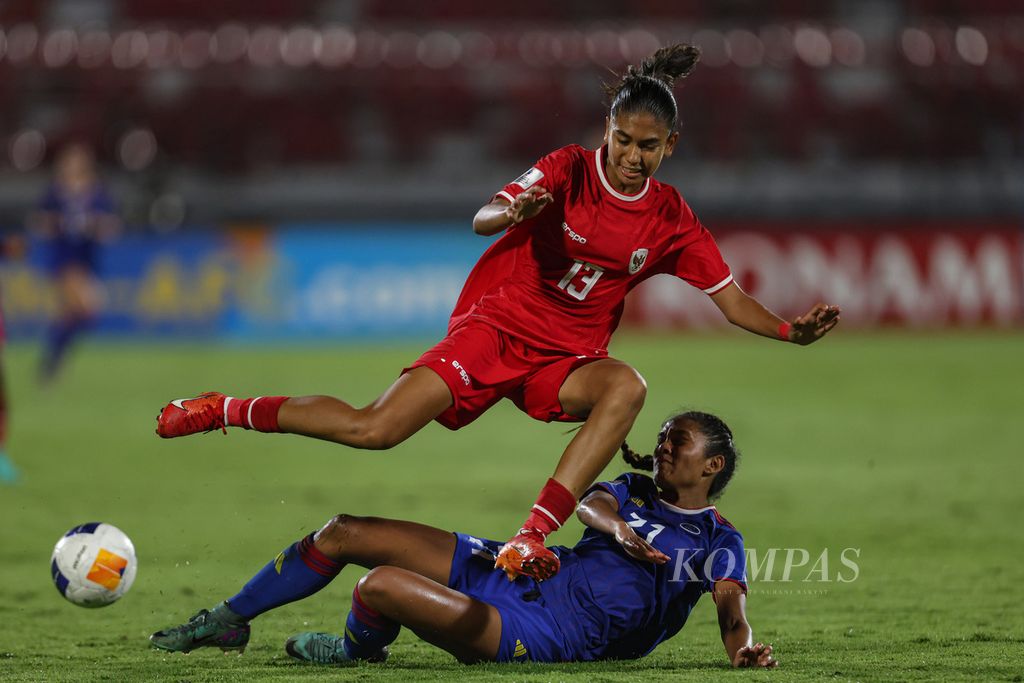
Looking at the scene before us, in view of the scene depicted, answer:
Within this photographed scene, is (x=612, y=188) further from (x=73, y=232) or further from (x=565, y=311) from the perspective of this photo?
(x=73, y=232)

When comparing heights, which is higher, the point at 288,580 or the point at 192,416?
the point at 192,416

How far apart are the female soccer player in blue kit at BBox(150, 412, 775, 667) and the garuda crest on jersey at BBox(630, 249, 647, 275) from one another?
81cm

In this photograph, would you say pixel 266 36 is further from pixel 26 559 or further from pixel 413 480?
pixel 26 559

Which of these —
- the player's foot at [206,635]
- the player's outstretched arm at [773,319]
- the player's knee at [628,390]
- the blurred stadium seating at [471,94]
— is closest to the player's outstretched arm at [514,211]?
the player's knee at [628,390]

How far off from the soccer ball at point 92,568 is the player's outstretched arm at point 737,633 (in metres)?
2.10

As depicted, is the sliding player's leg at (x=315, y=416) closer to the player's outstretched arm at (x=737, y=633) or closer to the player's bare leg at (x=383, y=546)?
the player's bare leg at (x=383, y=546)

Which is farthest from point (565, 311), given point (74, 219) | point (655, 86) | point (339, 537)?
point (74, 219)

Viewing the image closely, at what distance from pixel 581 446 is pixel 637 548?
24.8 inches

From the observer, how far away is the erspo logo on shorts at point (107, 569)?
4844 millimetres

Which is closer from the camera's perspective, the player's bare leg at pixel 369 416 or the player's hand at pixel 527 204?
the player's hand at pixel 527 204

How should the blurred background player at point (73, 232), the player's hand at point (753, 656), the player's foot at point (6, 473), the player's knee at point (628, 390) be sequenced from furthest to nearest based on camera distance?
the blurred background player at point (73, 232) < the player's foot at point (6, 473) < the player's knee at point (628, 390) < the player's hand at point (753, 656)

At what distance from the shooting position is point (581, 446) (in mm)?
4809

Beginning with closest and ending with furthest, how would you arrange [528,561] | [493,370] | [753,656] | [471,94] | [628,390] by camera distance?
[753,656], [528,561], [628,390], [493,370], [471,94]

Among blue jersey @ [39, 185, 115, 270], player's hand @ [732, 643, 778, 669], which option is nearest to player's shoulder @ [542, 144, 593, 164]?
player's hand @ [732, 643, 778, 669]
